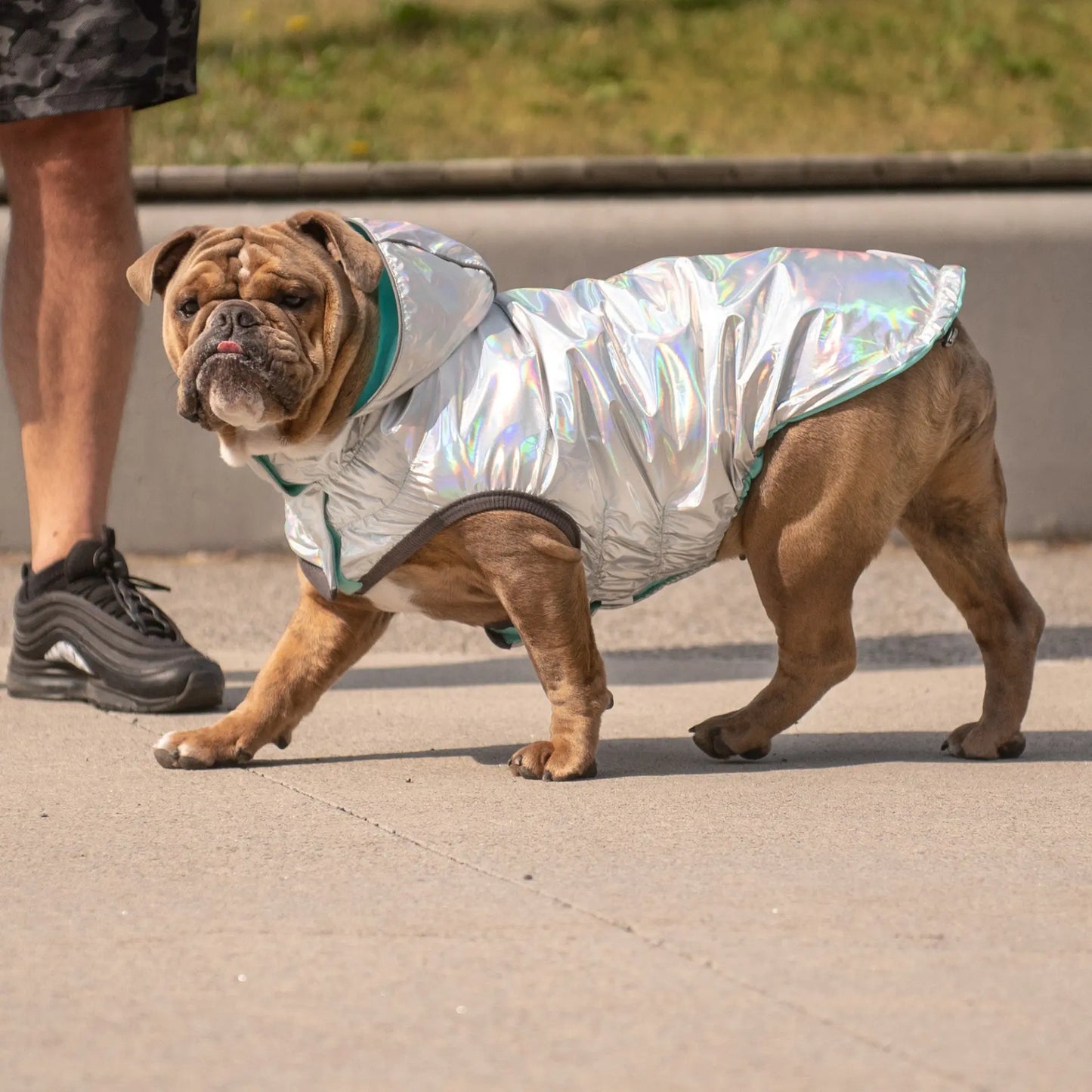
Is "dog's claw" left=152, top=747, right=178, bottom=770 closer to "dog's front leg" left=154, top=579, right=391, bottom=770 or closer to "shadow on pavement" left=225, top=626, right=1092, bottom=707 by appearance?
"dog's front leg" left=154, top=579, right=391, bottom=770

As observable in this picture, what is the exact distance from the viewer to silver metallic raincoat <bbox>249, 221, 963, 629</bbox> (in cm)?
307

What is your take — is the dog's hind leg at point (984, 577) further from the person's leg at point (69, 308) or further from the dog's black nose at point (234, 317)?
the person's leg at point (69, 308)

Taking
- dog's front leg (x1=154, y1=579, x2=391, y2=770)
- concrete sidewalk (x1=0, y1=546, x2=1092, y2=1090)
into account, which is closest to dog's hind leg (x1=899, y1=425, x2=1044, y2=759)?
concrete sidewalk (x1=0, y1=546, x2=1092, y2=1090)

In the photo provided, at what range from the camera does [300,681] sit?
3.34 metres

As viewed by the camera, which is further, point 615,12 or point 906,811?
point 615,12

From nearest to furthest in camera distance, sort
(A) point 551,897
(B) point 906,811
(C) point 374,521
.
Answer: (A) point 551,897 < (B) point 906,811 < (C) point 374,521

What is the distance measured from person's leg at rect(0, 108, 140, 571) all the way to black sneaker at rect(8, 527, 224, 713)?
75mm

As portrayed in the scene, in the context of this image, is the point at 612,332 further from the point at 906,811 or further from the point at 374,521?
the point at 906,811

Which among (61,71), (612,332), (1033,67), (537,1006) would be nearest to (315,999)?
(537,1006)

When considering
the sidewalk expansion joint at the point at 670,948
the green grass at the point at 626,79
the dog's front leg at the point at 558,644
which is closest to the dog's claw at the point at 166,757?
the sidewalk expansion joint at the point at 670,948

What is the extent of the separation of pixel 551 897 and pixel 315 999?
1.58ft

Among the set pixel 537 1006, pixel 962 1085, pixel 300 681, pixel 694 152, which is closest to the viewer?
pixel 962 1085

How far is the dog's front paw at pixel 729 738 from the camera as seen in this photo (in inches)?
133

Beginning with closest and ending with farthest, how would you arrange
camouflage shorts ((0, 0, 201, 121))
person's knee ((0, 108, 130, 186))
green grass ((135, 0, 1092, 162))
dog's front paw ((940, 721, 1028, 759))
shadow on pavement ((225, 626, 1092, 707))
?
1. dog's front paw ((940, 721, 1028, 759))
2. camouflage shorts ((0, 0, 201, 121))
3. person's knee ((0, 108, 130, 186))
4. shadow on pavement ((225, 626, 1092, 707))
5. green grass ((135, 0, 1092, 162))
